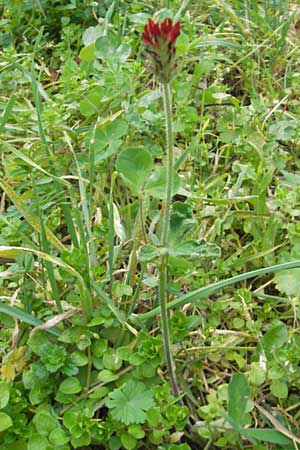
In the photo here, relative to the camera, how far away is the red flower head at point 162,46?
95cm

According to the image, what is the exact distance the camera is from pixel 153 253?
1.17m

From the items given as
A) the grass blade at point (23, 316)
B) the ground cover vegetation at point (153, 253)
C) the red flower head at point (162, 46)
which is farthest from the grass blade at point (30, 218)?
the red flower head at point (162, 46)

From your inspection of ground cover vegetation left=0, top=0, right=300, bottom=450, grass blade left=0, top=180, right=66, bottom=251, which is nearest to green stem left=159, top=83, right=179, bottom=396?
ground cover vegetation left=0, top=0, right=300, bottom=450

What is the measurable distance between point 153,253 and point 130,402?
31 cm

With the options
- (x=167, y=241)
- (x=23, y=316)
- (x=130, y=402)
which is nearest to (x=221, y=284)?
(x=167, y=241)

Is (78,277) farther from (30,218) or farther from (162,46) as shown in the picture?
(162,46)

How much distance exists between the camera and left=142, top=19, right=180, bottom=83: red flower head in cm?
95

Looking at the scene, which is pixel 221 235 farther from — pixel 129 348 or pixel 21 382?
pixel 21 382

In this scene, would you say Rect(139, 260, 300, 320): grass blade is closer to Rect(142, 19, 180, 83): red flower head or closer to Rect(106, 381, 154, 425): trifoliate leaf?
Rect(106, 381, 154, 425): trifoliate leaf

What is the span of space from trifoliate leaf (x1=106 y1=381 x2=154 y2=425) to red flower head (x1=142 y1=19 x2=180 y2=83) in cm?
61

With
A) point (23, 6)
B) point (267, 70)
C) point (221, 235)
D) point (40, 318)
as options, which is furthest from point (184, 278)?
point (23, 6)

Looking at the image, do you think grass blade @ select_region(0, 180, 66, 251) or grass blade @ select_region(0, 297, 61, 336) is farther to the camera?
grass blade @ select_region(0, 180, 66, 251)

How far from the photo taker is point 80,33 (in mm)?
2371

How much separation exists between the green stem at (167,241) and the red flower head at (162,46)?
0.03m
